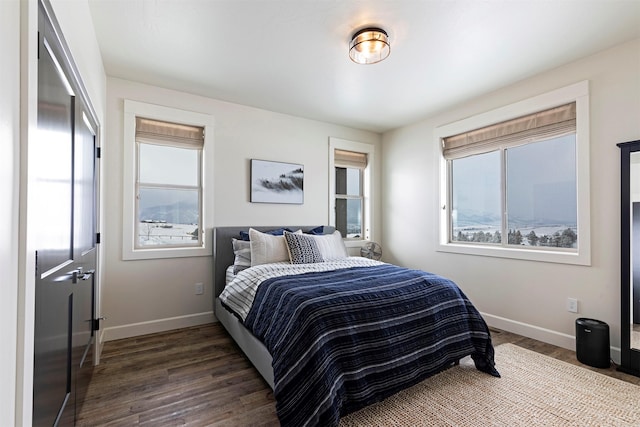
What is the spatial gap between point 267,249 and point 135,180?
160 cm

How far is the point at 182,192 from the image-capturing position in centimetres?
346

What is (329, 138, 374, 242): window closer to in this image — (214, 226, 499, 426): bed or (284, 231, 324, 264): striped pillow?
(284, 231, 324, 264): striped pillow

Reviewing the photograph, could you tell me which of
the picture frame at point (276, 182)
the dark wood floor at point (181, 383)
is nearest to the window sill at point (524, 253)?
the dark wood floor at point (181, 383)

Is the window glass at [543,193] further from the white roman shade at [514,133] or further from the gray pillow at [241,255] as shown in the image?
the gray pillow at [241,255]

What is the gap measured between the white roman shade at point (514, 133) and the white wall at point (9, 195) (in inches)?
149

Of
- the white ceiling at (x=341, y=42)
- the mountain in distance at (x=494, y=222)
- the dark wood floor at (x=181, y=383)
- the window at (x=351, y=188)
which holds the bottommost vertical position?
the dark wood floor at (x=181, y=383)

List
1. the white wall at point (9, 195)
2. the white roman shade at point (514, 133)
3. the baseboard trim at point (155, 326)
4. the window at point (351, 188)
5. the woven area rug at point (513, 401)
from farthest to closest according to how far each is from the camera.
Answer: the window at point (351, 188) → the baseboard trim at point (155, 326) → the white roman shade at point (514, 133) → the woven area rug at point (513, 401) → the white wall at point (9, 195)

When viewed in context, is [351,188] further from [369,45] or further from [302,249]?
[369,45]

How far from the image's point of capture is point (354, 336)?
5.88 ft

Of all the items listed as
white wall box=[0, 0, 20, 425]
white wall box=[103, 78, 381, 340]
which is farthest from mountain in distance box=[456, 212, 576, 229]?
white wall box=[0, 0, 20, 425]

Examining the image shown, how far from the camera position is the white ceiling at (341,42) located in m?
2.04

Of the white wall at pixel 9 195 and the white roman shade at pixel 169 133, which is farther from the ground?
the white roman shade at pixel 169 133

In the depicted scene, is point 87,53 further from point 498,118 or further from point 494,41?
point 498,118

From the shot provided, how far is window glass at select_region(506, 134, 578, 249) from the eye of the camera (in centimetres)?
289
